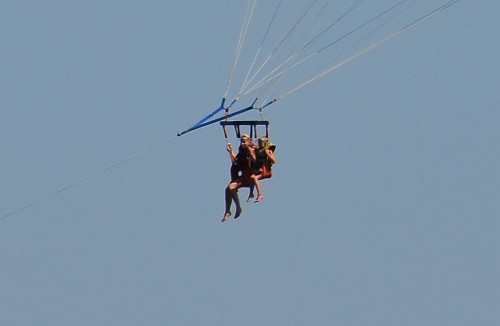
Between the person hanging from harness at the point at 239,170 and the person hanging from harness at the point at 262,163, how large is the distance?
8cm

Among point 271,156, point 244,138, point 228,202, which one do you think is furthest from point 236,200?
point 244,138

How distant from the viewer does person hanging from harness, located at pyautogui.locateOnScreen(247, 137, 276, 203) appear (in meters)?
22.5

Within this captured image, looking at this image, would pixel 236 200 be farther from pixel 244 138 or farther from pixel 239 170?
pixel 244 138

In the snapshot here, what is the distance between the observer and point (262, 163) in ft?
74.2

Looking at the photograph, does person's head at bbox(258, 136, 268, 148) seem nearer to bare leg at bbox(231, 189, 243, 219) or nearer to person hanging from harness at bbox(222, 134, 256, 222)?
person hanging from harness at bbox(222, 134, 256, 222)

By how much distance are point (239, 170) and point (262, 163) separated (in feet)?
1.61

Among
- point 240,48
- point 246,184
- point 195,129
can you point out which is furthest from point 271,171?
point 240,48

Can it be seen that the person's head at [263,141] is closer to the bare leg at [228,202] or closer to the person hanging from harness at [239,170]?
the person hanging from harness at [239,170]

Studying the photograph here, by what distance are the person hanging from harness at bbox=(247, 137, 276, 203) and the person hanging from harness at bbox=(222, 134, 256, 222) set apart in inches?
3.2

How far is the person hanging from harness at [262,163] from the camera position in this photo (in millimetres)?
22484

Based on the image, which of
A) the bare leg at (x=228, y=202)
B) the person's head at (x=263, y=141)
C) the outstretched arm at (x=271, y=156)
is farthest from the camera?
the bare leg at (x=228, y=202)

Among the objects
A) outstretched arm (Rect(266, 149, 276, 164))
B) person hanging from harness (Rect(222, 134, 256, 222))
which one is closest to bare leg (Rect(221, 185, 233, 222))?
person hanging from harness (Rect(222, 134, 256, 222))

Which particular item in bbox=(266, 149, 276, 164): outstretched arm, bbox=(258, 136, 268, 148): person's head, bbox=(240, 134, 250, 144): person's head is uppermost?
bbox=(240, 134, 250, 144): person's head

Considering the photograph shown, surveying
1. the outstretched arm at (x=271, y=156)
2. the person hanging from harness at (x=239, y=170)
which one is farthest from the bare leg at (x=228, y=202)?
the outstretched arm at (x=271, y=156)
